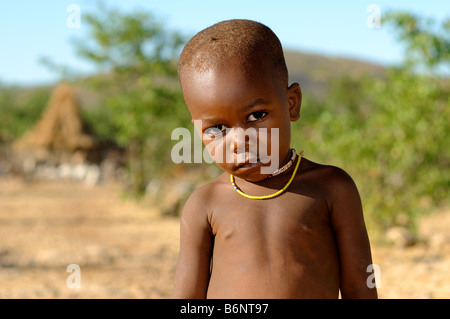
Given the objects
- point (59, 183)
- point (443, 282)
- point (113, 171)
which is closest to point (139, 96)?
point (443, 282)

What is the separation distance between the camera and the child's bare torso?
1.74 m

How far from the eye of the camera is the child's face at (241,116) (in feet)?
5.40

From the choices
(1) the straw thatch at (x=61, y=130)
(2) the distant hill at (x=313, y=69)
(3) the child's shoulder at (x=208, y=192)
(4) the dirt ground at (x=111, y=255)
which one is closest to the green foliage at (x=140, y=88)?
(4) the dirt ground at (x=111, y=255)

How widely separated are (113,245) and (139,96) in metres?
3.90

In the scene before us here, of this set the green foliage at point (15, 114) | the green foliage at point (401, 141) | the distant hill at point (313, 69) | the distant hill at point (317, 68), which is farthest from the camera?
the distant hill at point (317, 68)

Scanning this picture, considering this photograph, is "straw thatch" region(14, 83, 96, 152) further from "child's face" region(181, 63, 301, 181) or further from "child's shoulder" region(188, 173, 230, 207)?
"child's face" region(181, 63, 301, 181)

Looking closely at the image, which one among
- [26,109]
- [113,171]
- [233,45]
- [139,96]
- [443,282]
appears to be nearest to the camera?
[233,45]

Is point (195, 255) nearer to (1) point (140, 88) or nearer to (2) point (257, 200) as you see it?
(2) point (257, 200)

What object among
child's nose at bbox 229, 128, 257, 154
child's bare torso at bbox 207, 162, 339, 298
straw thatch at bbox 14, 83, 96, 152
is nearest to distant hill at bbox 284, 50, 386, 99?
straw thatch at bbox 14, 83, 96, 152

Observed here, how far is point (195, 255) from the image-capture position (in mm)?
1830

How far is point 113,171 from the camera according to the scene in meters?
27.5

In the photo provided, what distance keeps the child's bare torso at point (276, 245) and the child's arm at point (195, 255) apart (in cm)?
3

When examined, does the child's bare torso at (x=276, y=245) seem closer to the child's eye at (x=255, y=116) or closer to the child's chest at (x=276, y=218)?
the child's chest at (x=276, y=218)

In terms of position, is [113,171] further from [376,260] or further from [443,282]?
[443,282]
